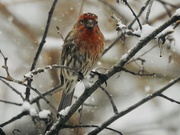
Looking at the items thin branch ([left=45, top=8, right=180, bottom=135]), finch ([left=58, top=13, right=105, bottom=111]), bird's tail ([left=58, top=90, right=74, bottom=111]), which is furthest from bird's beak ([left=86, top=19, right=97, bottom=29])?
thin branch ([left=45, top=8, right=180, bottom=135])

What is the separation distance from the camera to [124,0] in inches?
142

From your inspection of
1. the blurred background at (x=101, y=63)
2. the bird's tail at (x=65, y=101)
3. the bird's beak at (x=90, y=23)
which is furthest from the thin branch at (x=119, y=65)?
the blurred background at (x=101, y=63)

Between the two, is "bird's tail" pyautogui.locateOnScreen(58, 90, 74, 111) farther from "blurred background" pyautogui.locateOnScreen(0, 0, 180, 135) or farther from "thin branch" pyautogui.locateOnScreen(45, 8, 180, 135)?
"blurred background" pyautogui.locateOnScreen(0, 0, 180, 135)

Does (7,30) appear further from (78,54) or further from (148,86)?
(78,54)

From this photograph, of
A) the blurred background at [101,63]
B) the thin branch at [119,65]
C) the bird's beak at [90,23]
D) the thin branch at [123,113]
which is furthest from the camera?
the blurred background at [101,63]

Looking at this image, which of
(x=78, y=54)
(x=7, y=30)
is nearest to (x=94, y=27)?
(x=78, y=54)

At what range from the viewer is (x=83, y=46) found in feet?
17.5

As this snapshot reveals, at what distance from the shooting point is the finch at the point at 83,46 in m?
5.27

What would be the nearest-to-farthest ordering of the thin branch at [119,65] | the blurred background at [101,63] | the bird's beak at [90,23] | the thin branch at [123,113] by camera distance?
the thin branch at [119,65]
the thin branch at [123,113]
the bird's beak at [90,23]
the blurred background at [101,63]

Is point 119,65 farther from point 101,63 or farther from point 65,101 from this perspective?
Answer: point 101,63

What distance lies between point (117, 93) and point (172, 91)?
43.4 inches

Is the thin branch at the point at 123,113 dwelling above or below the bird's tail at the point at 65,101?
below

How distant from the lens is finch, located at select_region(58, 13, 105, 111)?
5.27 meters

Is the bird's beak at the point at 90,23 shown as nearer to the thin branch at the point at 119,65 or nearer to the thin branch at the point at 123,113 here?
the thin branch at the point at 119,65
